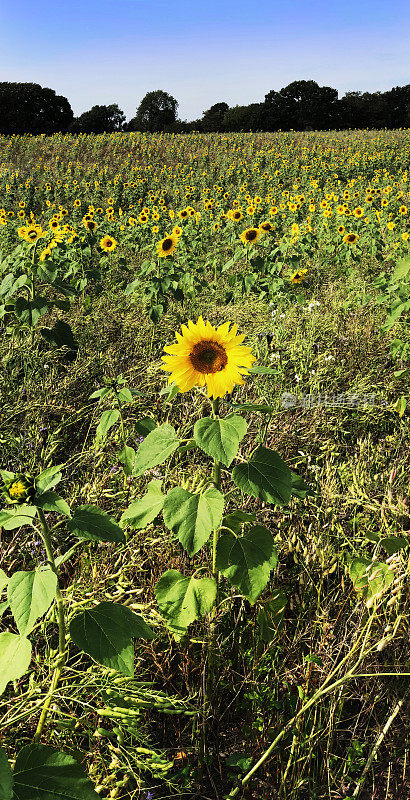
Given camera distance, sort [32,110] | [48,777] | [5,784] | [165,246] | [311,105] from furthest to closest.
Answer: [311,105]
[32,110]
[165,246]
[48,777]
[5,784]

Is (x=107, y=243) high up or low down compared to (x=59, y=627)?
up

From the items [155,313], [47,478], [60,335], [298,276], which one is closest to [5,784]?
[47,478]

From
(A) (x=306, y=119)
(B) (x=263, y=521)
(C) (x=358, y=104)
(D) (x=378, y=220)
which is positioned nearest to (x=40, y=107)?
(A) (x=306, y=119)

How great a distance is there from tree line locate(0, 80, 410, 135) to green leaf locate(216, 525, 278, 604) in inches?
1639

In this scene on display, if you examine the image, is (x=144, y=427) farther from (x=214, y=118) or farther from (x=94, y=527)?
(x=214, y=118)

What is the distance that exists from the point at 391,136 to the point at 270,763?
29140mm

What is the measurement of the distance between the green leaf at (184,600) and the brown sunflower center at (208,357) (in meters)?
0.65

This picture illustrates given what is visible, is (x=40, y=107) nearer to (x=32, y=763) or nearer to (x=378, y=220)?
(x=378, y=220)

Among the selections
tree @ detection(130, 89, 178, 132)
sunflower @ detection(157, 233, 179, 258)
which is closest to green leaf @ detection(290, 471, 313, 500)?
sunflower @ detection(157, 233, 179, 258)

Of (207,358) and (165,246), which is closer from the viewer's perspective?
(207,358)

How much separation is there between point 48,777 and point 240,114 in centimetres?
4923

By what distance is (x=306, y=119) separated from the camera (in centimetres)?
4369

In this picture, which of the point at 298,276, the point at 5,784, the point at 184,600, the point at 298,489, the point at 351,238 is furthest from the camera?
the point at 351,238

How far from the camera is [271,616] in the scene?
1.61 m
